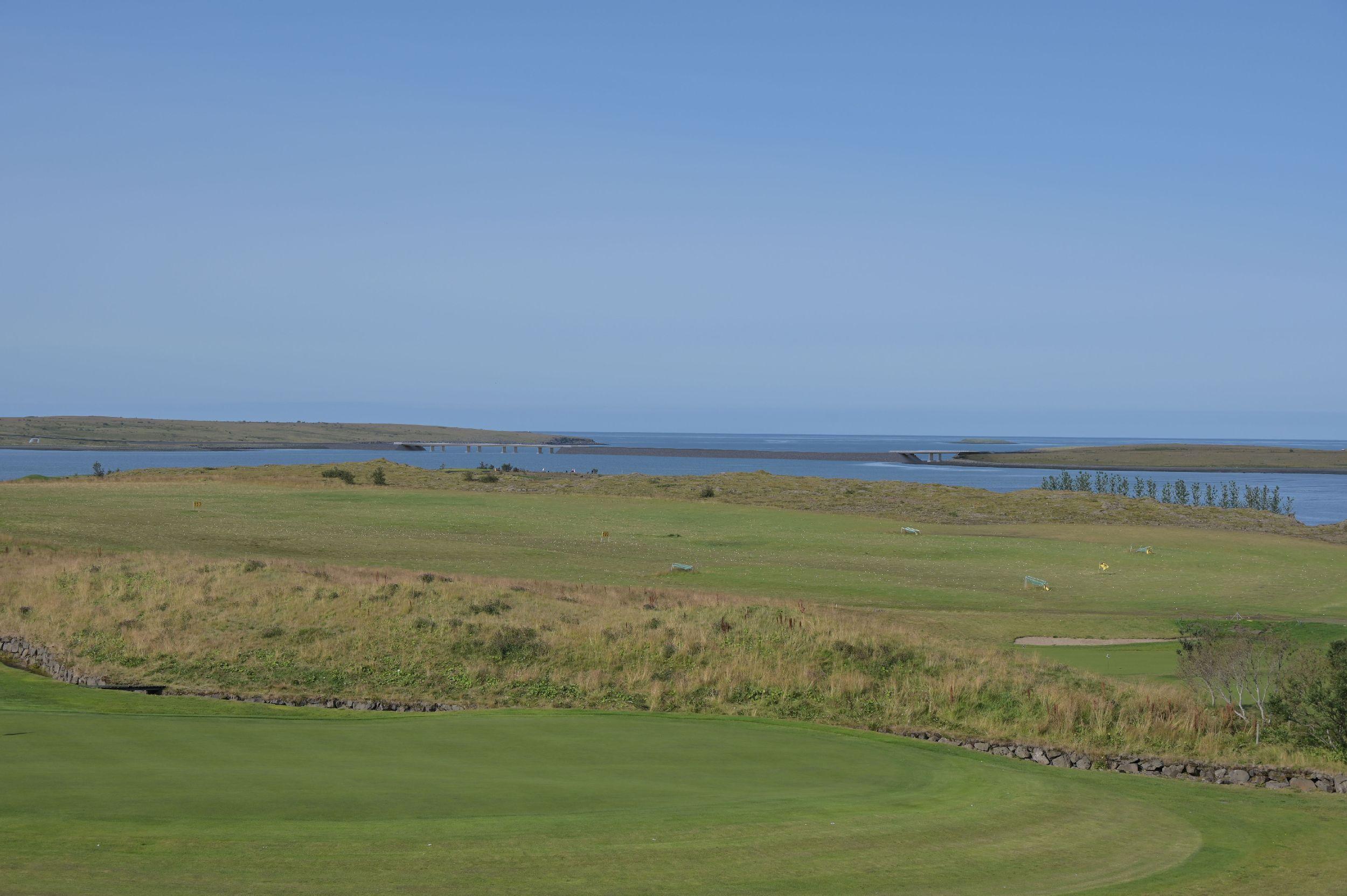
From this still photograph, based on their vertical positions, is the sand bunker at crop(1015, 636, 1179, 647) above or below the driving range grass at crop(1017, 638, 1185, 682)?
below

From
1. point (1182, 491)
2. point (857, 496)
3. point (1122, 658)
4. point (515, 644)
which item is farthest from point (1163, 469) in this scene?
point (515, 644)

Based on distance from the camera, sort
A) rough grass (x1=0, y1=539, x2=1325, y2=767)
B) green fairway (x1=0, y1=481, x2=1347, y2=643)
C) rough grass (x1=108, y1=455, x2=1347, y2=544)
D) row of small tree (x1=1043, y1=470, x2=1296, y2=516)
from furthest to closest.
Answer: row of small tree (x1=1043, y1=470, x2=1296, y2=516)
rough grass (x1=108, y1=455, x2=1347, y2=544)
green fairway (x1=0, y1=481, x2=1347, y2=643)
rough grass (x1=0, y1=539, x2=1325, y2=767)

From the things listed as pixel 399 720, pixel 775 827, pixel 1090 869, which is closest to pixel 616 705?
pixel 399 720

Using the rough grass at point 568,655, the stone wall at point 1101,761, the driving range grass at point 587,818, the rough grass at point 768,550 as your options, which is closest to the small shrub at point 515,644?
the rough grass at point 568,655

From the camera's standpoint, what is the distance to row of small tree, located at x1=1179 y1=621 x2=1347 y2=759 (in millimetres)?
15516

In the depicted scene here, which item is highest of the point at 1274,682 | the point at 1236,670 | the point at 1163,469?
the point at 1163,469

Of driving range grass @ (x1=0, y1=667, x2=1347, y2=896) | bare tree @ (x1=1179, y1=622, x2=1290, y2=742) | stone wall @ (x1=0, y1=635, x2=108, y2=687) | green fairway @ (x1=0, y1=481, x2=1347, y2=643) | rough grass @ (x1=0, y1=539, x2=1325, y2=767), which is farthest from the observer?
green fairway @ (x1=0, y1=481, x2=1347, y2=643)

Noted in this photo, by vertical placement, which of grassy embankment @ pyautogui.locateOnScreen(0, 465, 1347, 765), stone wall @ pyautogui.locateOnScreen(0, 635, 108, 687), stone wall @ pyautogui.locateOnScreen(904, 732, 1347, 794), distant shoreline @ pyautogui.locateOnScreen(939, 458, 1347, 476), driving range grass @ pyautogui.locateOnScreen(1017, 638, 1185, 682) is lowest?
stone wall @ pyautogui.locateOnScreen(0, 635, 108, 687)

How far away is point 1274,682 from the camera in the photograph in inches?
683

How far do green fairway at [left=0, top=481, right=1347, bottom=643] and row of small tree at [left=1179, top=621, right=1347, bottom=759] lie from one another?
21.8ft

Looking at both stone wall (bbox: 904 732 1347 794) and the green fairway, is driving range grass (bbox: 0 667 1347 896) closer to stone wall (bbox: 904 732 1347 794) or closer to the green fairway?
stone wall (bbox: 904 732 1347 794)

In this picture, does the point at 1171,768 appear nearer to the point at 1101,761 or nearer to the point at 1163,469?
the point at 1101,761

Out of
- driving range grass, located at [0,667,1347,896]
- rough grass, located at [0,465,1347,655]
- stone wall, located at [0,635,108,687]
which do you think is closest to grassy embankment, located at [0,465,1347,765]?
rough grass, located at [0,465,1347,655]

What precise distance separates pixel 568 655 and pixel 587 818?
12.4 meters
